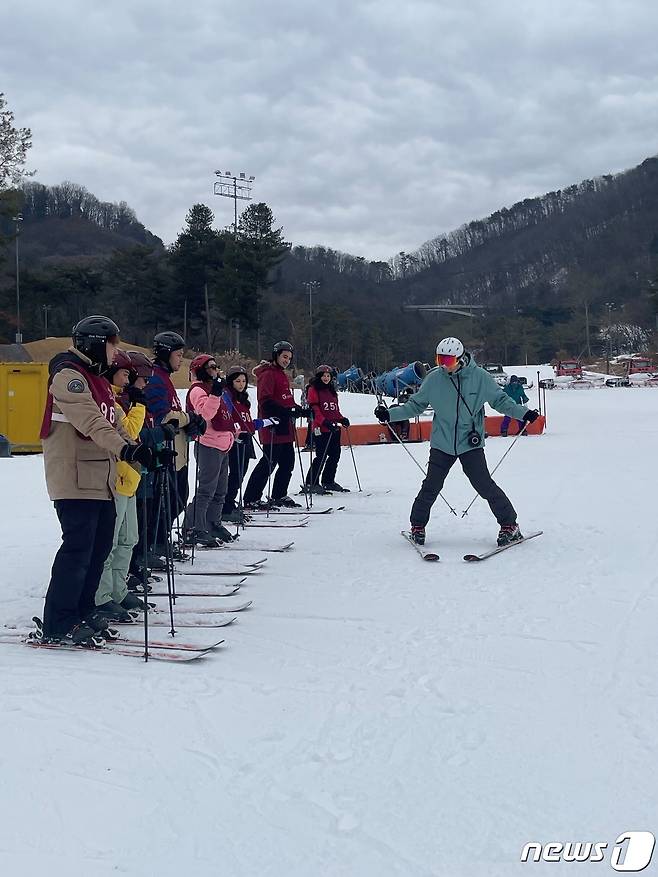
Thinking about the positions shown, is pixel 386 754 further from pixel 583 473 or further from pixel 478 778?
pixel 583 473

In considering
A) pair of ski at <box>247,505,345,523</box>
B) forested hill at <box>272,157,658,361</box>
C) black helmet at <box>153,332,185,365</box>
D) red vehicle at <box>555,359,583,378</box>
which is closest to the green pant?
black helmet at <box>153,332,185,365</box>

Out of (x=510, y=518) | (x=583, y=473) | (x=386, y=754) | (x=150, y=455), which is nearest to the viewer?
(x=386, y=754)

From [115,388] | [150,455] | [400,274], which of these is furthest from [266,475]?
[400,274]

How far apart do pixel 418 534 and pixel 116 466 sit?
10.3 feet

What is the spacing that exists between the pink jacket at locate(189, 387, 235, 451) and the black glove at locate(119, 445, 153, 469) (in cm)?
275

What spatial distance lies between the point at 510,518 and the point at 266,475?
10.3 feet

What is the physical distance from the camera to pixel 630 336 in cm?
8575

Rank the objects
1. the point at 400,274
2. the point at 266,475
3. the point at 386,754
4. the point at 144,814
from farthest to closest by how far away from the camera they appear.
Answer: the point at 400,274 < the point at 266,475 < the point at 386,754 < the point at 144,814

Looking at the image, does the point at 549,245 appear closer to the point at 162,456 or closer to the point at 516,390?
the point at 516,390

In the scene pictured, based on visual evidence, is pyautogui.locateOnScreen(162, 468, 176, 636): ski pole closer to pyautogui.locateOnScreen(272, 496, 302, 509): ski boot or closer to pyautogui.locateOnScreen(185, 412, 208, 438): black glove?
pyautogui.locateOnScreen(185, 412, 208, 438): black glove

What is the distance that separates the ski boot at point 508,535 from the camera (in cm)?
662

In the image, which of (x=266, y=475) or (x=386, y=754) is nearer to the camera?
(x=386, y=754)

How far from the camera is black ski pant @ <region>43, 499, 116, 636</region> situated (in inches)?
163

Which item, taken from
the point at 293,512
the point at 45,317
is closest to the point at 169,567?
the point at 293,512
